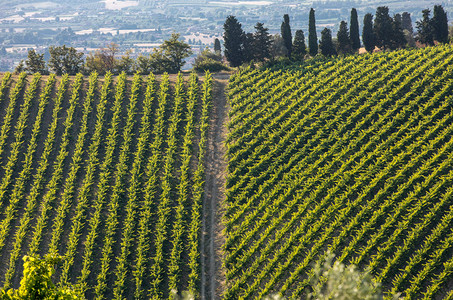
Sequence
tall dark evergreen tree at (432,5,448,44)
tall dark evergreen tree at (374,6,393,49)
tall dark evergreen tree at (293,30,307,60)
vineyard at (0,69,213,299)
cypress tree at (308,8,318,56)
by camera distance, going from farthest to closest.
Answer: tall dark evergreen tree at (293,30,307,60) < cypress tree at (308,8,318,56) < tall dark evergreen tree at (374,6,393,49) < tall dark evergreen tree at (432,5,448,44) < vineyard at (0,69,213,299)

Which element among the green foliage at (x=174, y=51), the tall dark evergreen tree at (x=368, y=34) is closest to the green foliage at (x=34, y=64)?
the green foliage at (x=174, y=51)

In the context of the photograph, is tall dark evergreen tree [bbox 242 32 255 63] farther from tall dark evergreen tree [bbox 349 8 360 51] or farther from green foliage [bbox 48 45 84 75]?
green foliage [bbox 48 45 84 75]

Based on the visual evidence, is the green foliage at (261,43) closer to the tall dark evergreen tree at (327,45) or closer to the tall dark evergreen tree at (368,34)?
the tall dark evergreen tree at (327,45)

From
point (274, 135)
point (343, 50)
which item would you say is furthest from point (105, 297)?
point (343, 50)

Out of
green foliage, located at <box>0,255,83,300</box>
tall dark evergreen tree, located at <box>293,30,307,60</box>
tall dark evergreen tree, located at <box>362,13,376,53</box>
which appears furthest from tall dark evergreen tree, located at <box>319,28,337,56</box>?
green foliage, located at <box>0,255,83,300</box>

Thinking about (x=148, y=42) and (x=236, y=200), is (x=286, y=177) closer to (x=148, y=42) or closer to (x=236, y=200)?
(x=236, y=200)

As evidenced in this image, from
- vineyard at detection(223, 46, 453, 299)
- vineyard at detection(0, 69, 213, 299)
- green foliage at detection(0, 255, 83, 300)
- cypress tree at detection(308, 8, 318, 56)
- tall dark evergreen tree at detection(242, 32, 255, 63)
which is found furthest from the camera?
cypress tree at detection(308, 8, 318, 56)

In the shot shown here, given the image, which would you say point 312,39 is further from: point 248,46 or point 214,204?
point 214,204
